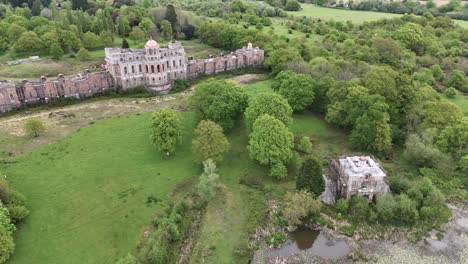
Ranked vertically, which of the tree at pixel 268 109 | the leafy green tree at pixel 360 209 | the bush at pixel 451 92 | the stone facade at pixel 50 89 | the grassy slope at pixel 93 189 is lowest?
A: the grassy slope at pixel 93 189

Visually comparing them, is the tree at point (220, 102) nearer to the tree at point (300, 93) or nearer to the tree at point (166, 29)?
the tree at point (300, 93)

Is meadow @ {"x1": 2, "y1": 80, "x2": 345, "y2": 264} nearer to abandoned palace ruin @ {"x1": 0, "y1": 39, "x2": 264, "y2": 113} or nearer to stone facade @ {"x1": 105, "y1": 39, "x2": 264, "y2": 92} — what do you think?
abandoned palace ruin @ {"x1": 0, "y1": 39, "x2": 264, "y2": 113}

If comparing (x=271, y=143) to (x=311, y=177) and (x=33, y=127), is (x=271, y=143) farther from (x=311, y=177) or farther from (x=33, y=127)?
(x=33, y=127)

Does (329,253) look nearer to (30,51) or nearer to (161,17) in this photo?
(30,51)

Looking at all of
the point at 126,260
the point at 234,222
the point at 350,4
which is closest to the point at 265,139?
the point at 234,222

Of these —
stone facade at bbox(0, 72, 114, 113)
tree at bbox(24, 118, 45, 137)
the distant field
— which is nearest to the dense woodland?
tree at bbox(24, 118, 45, 137)

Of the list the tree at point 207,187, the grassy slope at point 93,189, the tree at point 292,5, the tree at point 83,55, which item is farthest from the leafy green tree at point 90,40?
the tree at point 292,5
